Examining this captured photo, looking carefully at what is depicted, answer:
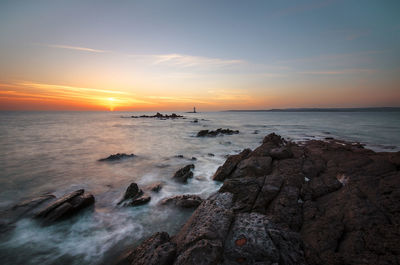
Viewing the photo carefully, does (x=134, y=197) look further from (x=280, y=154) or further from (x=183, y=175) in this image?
(x=280, y=154)

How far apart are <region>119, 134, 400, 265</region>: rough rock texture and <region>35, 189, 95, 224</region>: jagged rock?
453cm

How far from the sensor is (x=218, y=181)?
9.05 metres

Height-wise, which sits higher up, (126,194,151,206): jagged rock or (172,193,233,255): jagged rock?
(172,193,233,255): jagged rock

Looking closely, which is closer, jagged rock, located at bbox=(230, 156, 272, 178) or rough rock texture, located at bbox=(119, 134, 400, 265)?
rough rock texture, located at bbox=(119, 134, 400, 265)

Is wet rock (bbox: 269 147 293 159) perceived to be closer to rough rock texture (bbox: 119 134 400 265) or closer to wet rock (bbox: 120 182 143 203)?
rough rock texture (bbox: 119 134 400 265)

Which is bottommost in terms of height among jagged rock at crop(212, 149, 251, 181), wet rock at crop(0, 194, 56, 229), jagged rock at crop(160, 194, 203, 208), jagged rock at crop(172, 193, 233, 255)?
wet rock at crop(0, 194, 56, 229)

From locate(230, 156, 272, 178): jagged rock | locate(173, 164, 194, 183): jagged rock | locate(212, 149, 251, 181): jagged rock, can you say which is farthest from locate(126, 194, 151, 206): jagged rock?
locate(230, 156, 272, 178): jagged rock

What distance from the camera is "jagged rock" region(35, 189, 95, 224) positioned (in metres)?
5.93

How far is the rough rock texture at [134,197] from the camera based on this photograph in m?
7.09

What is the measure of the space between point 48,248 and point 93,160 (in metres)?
9.96

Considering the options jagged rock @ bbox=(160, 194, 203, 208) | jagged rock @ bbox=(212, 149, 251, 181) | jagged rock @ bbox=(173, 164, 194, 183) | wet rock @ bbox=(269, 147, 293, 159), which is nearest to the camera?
jagged rock @ bbox=(160, 194, 203, 208)

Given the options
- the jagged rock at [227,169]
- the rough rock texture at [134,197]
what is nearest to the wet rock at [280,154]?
the jagged rock at [227,169]

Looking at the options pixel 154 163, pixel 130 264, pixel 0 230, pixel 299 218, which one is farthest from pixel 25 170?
pixel 299 218

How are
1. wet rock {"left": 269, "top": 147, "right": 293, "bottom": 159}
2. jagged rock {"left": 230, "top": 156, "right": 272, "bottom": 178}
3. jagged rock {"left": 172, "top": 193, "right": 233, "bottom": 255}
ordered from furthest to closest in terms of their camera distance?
wet rock {"left": 269, "top": 147, "right": 293, "bottom": 159} < jagged rock {"left": 230, "top": 156, "right": 272, "bottom": 178} < jagged rock {"left": 172, "top": 193, "right": 233, "bottom": 255}
